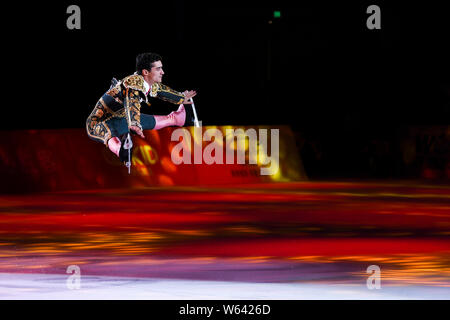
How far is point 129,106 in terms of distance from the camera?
2314cm

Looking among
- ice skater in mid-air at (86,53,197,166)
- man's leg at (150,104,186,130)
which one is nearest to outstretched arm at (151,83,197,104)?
ice skater in mid-air at (86,53,197,166)

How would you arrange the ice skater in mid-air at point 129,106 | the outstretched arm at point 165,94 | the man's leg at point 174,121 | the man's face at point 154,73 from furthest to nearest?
1. the man's leg at point 174,121
2. the outstretched arm at point 165,94
3. the ice skater in mid-air at point 129,106
4. the man's face at point 154,73

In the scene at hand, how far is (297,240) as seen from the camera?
1709 cm

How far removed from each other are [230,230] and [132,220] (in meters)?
2.40

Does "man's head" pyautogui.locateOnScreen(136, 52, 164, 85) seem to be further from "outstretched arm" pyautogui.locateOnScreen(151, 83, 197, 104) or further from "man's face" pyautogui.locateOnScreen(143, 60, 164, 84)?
"outstretched arm" pyautogui.locateOnScreen(151, 83, 197, 104)

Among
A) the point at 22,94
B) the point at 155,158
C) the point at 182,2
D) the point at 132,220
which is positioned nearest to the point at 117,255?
the point at 132,220

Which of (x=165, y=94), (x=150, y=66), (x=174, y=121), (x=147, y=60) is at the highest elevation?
(x=147, y=60)

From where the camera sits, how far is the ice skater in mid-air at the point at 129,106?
22844mm

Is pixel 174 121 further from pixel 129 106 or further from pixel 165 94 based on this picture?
pixel 129 106

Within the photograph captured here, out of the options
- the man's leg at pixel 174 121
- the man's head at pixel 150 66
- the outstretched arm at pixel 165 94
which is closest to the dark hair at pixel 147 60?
the man's head at pixel 150 66

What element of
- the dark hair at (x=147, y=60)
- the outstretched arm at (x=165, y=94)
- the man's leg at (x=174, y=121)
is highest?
the dark hair at (x=147, y=60)

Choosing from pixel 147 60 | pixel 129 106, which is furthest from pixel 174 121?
pixel 147 60

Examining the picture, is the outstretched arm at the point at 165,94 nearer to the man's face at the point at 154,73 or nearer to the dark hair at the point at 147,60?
the man's face at the point at 154,73
